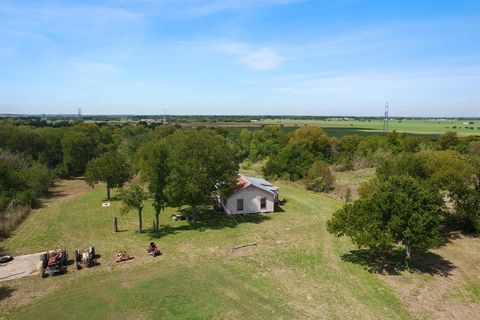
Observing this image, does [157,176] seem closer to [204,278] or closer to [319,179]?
[204,278]

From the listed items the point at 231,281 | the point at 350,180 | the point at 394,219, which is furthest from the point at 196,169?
the point at 350,180

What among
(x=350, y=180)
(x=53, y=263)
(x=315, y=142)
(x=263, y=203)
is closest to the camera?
(x=53, y=263)

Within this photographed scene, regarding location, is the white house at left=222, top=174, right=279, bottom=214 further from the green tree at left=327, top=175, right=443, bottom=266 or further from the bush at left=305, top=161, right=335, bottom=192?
the green tree at left=327, top=175, right=443, bottom=266

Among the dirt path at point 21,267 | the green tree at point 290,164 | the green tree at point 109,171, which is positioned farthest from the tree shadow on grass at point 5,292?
the green tree at point 290,164

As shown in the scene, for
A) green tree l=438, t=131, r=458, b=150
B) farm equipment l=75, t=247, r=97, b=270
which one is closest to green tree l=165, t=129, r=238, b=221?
farm equipment l=75, t=247, r=97, b=270

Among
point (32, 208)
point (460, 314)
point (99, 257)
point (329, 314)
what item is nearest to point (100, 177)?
point (32, 208)
